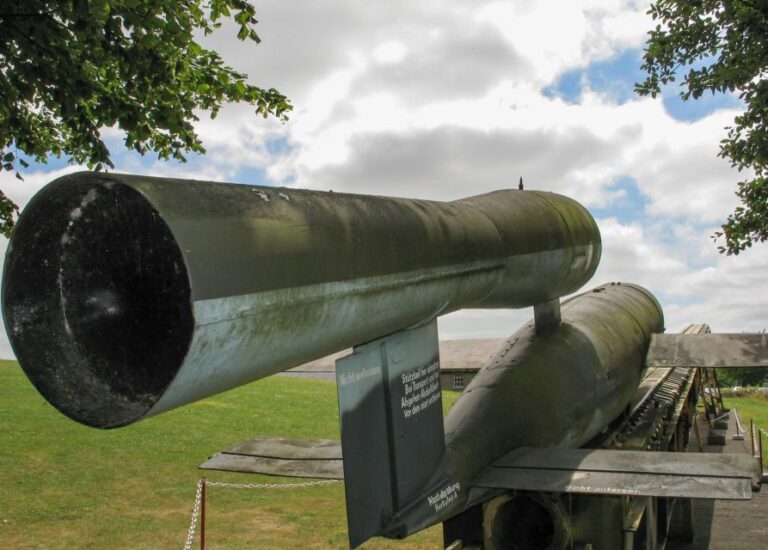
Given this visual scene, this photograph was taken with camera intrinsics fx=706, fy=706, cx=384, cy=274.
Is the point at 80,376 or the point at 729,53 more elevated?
the point at 729,53

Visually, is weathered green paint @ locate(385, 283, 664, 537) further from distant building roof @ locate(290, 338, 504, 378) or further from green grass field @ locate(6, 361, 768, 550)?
green grass field @ locate(6, 361, 768, 550)

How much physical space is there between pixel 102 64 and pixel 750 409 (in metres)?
25.3

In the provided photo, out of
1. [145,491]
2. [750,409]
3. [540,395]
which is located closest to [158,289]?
[540,395]

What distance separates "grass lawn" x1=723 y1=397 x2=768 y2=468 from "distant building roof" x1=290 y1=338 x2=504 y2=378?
11.5 meters

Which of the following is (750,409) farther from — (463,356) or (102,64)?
(102,64)

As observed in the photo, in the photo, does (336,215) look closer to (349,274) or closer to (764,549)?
(349,274)

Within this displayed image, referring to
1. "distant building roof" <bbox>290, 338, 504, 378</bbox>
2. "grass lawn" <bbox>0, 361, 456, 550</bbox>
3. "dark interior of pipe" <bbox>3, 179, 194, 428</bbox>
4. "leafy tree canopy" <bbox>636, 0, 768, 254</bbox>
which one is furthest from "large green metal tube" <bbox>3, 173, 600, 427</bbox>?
"leafy tree canopy" <bbox>636, 0, 768, 254</bbox>

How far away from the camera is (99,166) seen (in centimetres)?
1016

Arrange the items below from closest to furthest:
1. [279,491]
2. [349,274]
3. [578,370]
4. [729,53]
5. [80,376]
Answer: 1. [80,376]
2. [349,274]
3. [578,370]
4. [279,491]
5. [729,53]

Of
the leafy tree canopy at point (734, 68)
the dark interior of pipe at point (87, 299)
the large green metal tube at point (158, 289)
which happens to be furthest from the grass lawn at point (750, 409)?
the dark interior of pipe at point (87, 299)

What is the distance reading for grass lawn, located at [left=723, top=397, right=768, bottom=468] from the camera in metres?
21.9

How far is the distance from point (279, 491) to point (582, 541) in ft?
26.4

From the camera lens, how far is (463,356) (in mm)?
9969

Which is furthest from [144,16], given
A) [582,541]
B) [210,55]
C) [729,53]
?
[729,53]
